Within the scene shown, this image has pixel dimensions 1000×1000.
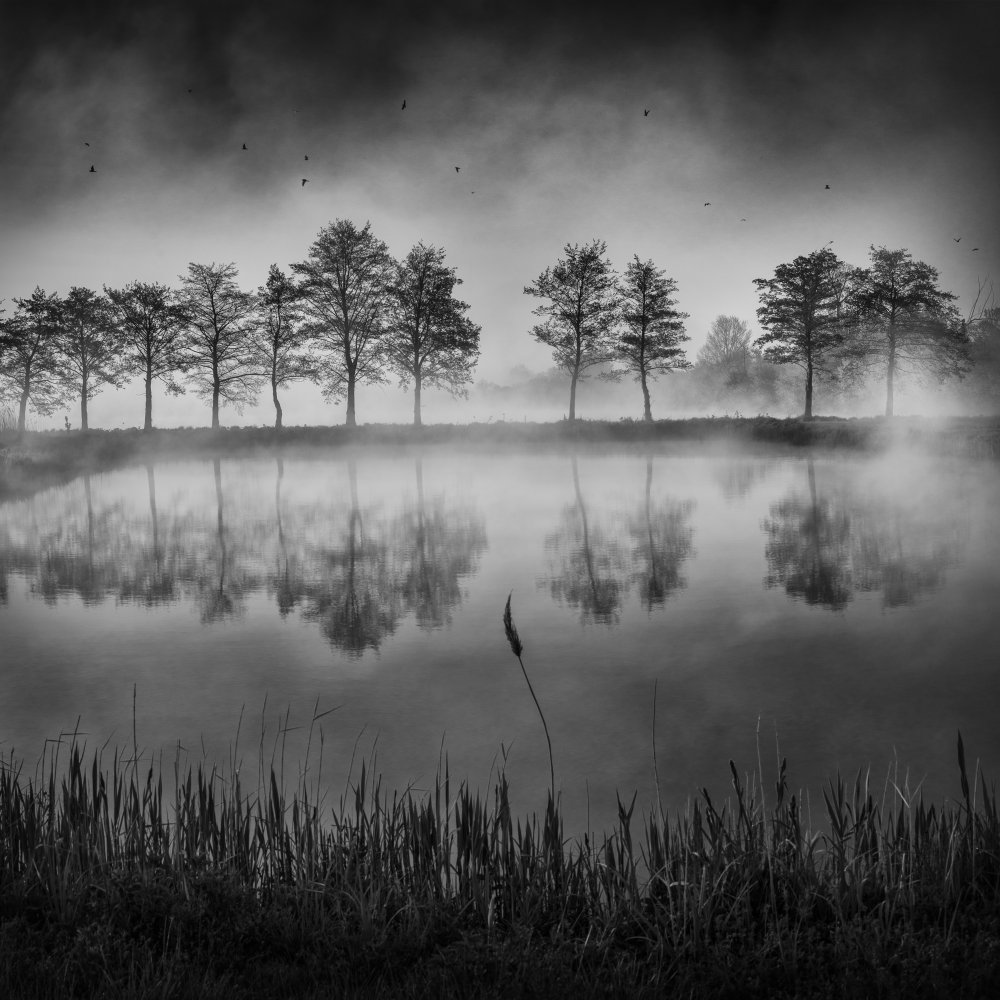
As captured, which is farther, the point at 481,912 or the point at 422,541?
the point at 422,541

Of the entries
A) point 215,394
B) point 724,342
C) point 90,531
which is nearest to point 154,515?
point 90,531

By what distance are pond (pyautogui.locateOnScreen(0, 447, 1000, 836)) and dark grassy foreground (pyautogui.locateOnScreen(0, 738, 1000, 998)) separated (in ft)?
2.99

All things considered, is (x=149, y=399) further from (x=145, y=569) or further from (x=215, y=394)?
(x=145, y=569)

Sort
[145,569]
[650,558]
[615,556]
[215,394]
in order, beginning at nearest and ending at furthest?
[145,569] → [650,558] → [615,556] → [215,394]

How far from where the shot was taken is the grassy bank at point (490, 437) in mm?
43291

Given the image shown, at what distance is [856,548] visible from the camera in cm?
1772

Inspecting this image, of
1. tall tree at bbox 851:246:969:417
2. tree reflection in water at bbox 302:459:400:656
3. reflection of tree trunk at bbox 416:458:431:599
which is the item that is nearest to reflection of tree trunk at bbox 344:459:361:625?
tree reflection in water at bbox 302:459:400:656

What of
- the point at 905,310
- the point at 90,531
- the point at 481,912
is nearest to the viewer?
the point at 481,912

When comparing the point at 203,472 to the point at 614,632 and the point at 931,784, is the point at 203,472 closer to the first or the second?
the point at 614,632

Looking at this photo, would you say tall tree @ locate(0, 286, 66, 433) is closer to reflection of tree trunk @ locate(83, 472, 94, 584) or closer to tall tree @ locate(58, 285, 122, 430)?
tall tree @ locate(58, 285, 122, 430)

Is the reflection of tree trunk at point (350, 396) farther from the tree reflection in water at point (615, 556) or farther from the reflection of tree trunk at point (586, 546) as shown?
the tree reflection in water at point (615, 556)

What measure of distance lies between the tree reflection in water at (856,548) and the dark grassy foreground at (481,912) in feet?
27.9

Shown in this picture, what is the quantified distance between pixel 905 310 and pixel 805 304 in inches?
229

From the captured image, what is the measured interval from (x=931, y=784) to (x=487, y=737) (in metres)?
3.67
